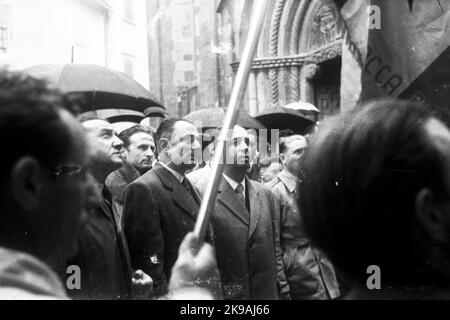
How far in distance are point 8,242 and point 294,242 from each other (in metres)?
1.88

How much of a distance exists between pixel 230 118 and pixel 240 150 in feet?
3.64

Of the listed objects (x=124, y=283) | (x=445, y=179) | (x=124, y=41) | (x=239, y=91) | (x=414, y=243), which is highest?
(x=124, y=41)

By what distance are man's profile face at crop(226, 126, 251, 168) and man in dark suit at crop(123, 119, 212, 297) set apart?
0.19 metres

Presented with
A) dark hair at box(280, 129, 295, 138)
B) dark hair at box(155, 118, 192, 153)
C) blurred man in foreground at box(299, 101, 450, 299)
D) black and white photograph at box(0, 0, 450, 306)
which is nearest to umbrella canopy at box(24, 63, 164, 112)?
black and white photograph at box(0, 0, 450, 306)

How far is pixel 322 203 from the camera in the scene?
3.80 ft

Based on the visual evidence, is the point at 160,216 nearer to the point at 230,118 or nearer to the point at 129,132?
the point at 129,132

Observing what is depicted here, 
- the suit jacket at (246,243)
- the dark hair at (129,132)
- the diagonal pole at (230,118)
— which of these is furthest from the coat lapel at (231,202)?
the diagonal pole at (230,118)

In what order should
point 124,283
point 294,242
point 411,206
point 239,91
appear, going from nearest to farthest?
point 411,206 < point 239,91 < point 124,283 < point 294,242

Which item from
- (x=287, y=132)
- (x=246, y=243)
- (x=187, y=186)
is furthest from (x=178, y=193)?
(x=287, y=132)

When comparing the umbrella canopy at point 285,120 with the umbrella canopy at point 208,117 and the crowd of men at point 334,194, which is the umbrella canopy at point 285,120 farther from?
the crowd of men at point 334,194

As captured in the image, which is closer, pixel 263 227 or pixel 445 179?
pixel 445 179
